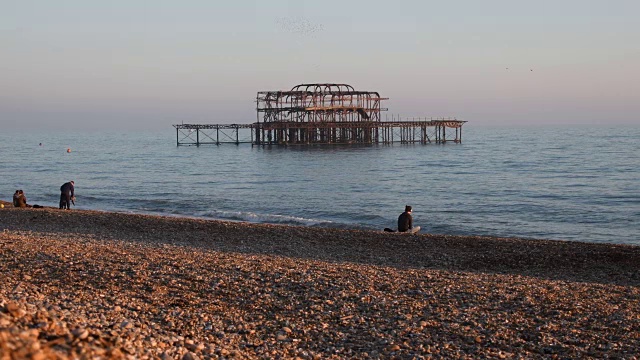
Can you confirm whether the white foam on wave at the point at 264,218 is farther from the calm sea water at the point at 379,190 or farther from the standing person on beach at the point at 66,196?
the standing person on beach at the point at 66,196

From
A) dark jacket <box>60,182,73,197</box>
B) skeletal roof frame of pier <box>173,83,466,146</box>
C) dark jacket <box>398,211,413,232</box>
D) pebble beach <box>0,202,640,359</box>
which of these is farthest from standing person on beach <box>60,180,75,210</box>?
skeletal roof frame of pier <box>173,83,466,146</box>

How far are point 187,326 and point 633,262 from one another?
10355 millimetres

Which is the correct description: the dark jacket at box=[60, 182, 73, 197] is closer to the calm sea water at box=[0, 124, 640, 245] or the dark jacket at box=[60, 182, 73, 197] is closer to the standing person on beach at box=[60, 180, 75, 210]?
the standing person on beach at box=[60, 180, 75, 210]

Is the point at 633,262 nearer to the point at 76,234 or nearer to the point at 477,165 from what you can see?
the point at 76,234

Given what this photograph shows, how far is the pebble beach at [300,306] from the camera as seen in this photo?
6352 millimetres

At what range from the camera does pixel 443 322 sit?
827cm

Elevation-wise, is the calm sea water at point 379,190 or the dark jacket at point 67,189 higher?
the dark jacket at point 67,189

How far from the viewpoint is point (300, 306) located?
8.77 m

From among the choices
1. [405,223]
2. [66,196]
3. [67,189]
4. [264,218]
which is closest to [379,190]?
[264,218]

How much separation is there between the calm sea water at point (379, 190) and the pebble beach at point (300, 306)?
421 inches

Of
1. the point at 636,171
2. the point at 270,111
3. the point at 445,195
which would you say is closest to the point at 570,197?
the point at 445,195

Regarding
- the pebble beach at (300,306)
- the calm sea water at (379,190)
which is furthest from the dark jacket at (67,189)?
the pebble beach at (300,306)

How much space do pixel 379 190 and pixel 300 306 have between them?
91.6ft

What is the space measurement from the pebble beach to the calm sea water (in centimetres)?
1069
